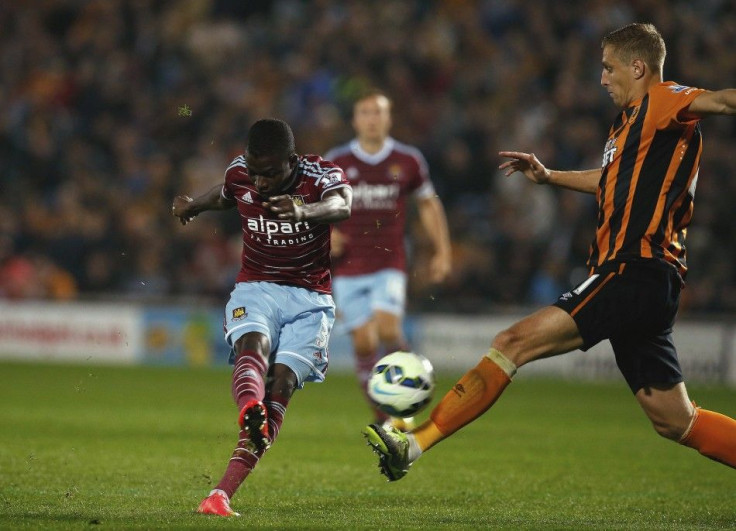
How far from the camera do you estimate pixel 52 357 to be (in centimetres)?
1762

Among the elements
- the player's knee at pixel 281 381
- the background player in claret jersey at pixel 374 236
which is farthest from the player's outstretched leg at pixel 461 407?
the background player in claret jersey at pixel 374 236

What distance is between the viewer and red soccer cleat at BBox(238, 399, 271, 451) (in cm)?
562

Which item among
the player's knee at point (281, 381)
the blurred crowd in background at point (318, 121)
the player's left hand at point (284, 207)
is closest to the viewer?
the player's left hand at point (284, 207)

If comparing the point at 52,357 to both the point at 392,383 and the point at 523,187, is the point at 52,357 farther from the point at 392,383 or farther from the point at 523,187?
the point at 392,383

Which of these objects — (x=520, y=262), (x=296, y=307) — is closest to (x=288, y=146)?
(x=296, y=307)

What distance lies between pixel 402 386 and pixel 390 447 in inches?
18.0

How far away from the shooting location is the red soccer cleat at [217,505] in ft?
19.0

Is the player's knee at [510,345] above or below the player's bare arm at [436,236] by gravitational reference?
above

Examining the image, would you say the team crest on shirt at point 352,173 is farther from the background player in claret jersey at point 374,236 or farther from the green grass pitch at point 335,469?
the green grass pitch at point 335,469

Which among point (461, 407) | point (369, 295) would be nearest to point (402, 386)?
point (461, 407)

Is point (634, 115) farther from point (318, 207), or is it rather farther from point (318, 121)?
point (318, 121)

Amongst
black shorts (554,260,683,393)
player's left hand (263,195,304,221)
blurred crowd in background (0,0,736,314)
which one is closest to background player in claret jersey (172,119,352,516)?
player's left hand (263,195,304,221)

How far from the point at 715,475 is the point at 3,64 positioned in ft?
51.6

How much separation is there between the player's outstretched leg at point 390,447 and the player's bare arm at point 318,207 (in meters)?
1.05
